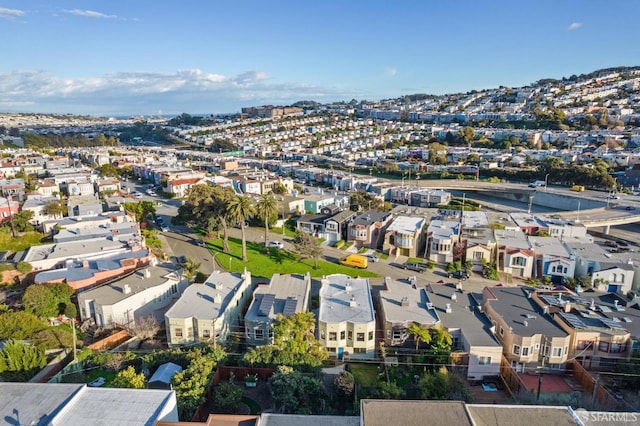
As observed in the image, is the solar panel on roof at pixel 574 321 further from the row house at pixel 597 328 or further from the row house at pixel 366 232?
the row house at pixel 366 232

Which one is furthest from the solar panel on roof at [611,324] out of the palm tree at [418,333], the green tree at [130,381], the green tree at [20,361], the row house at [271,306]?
the green tree at [20,361]

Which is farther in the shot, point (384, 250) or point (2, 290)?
point (384, 250)

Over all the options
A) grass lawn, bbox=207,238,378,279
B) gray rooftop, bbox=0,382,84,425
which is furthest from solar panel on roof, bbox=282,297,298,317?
gray rooftop, bbox=0,382,84,425

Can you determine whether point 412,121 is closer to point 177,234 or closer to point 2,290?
point 177,234

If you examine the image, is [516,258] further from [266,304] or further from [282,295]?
[266,304]

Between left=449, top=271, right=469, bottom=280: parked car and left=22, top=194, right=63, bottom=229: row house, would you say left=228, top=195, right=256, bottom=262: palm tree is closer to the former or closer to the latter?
left=449, top=271, right=469, bottom=280: parked car

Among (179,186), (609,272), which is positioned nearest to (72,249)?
(179,186)

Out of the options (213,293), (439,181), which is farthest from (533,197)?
(213,293)
